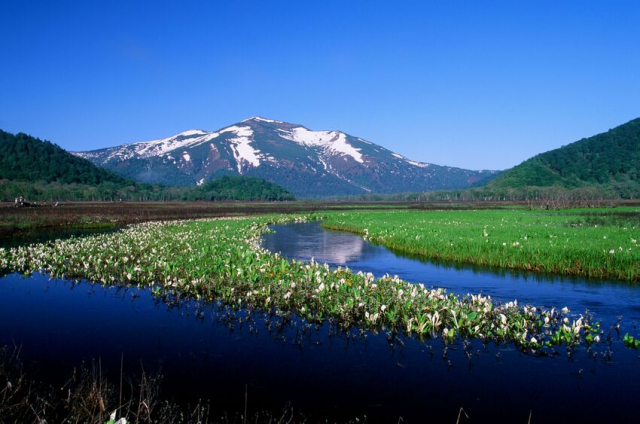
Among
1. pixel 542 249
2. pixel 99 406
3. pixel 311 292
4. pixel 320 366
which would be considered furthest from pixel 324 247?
pixel 99 406

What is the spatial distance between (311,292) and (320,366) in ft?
17.3

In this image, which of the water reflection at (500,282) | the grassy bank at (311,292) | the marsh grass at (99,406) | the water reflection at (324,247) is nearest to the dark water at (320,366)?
the marsh grass at (99,406)

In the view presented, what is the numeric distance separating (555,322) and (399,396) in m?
6.25

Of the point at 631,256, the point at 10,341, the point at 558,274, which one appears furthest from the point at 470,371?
the point at 631,256

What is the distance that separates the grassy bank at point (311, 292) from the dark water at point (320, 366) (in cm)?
73

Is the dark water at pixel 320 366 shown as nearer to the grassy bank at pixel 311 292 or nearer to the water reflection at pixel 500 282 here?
the water reflection at pixel 500 282

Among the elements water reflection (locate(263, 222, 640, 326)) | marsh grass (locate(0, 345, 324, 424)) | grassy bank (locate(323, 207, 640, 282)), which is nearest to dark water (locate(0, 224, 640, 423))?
marsh grass (locate(0, 345, 324, 424))

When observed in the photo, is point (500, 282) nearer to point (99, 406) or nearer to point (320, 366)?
point (320, 366)

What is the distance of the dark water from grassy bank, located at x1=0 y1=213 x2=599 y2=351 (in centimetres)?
73

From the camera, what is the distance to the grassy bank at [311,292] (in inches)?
487

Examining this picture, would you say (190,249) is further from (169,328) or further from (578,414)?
(578,414)

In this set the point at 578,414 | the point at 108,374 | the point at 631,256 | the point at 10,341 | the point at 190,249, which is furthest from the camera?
the point at 190,249

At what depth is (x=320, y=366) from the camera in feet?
33.8

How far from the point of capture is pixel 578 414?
27.2ft
